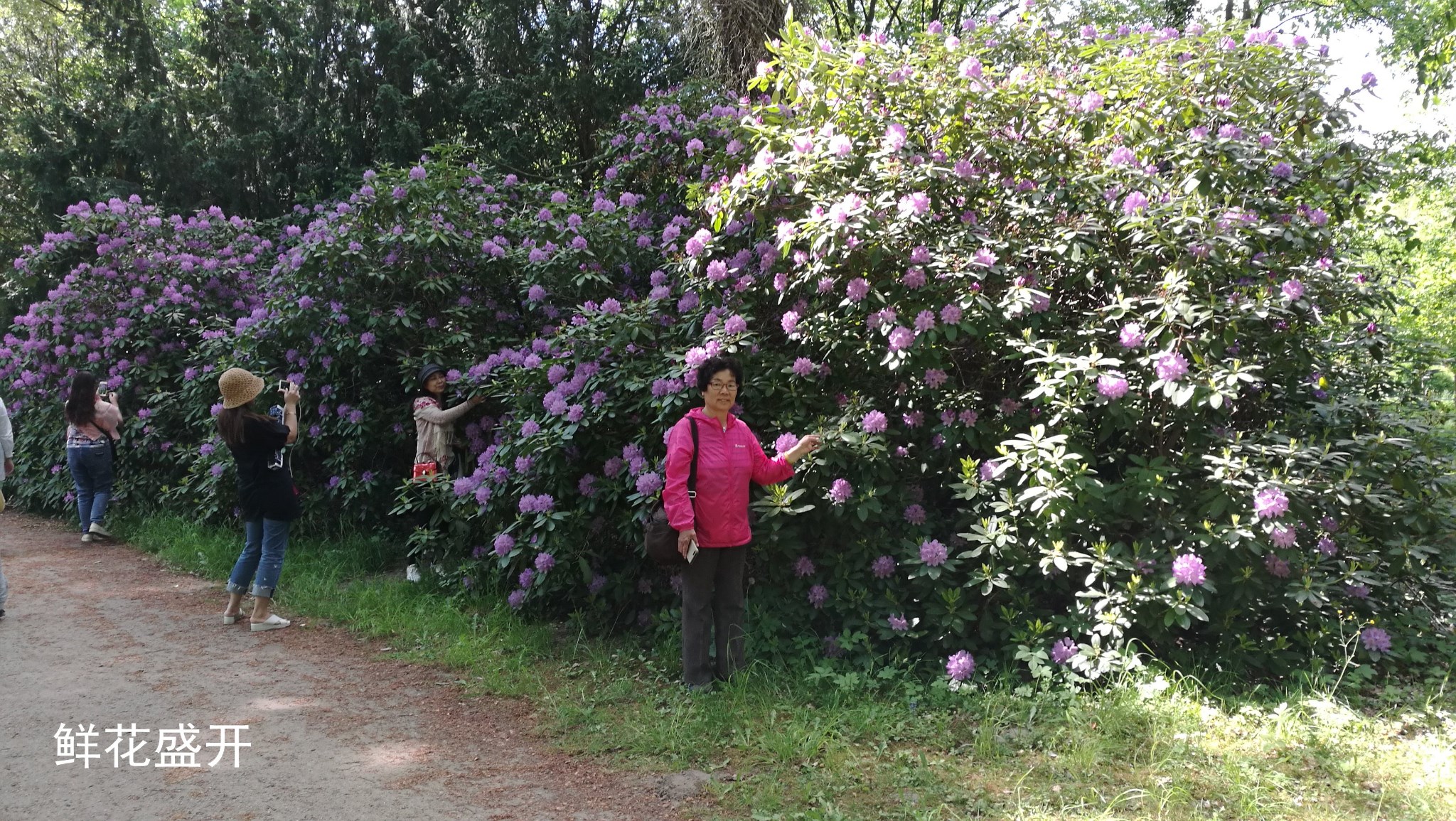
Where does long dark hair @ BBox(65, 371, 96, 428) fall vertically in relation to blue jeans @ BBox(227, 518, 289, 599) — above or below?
above

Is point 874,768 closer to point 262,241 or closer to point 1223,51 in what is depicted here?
point 1223,51

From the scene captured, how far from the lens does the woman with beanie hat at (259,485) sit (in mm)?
5727

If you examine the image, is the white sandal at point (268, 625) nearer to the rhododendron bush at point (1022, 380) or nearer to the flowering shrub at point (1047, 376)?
the rhododendron bush at point (1022, 380)

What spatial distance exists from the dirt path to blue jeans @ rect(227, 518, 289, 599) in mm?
311

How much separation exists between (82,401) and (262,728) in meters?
5.72

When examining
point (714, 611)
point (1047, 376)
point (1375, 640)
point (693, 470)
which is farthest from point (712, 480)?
point (1375, 640)

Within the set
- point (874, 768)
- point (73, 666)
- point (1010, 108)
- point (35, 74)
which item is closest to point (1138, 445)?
point (1010, 108)

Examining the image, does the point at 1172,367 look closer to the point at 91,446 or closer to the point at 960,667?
the point at 960,667

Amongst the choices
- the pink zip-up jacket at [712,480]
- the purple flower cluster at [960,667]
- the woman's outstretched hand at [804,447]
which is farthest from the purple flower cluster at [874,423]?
the purple flower cluster at [960,667]

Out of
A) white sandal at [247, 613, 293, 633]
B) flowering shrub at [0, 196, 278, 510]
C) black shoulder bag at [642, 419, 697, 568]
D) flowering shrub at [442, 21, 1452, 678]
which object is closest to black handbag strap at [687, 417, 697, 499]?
black shoulder bag at [642, 419, 697, 568]

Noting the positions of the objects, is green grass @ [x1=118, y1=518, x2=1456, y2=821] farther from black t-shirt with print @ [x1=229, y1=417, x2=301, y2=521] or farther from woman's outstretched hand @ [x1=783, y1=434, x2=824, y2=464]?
black t-shirt with print @ [x1=229, y1=417, x2=301, y2=521]

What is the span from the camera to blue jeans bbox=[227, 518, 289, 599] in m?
6.02

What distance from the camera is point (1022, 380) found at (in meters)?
5.01

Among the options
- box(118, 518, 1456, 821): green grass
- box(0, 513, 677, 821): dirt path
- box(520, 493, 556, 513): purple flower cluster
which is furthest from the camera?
box(520, 493, 556, 513): purple flower cluster
